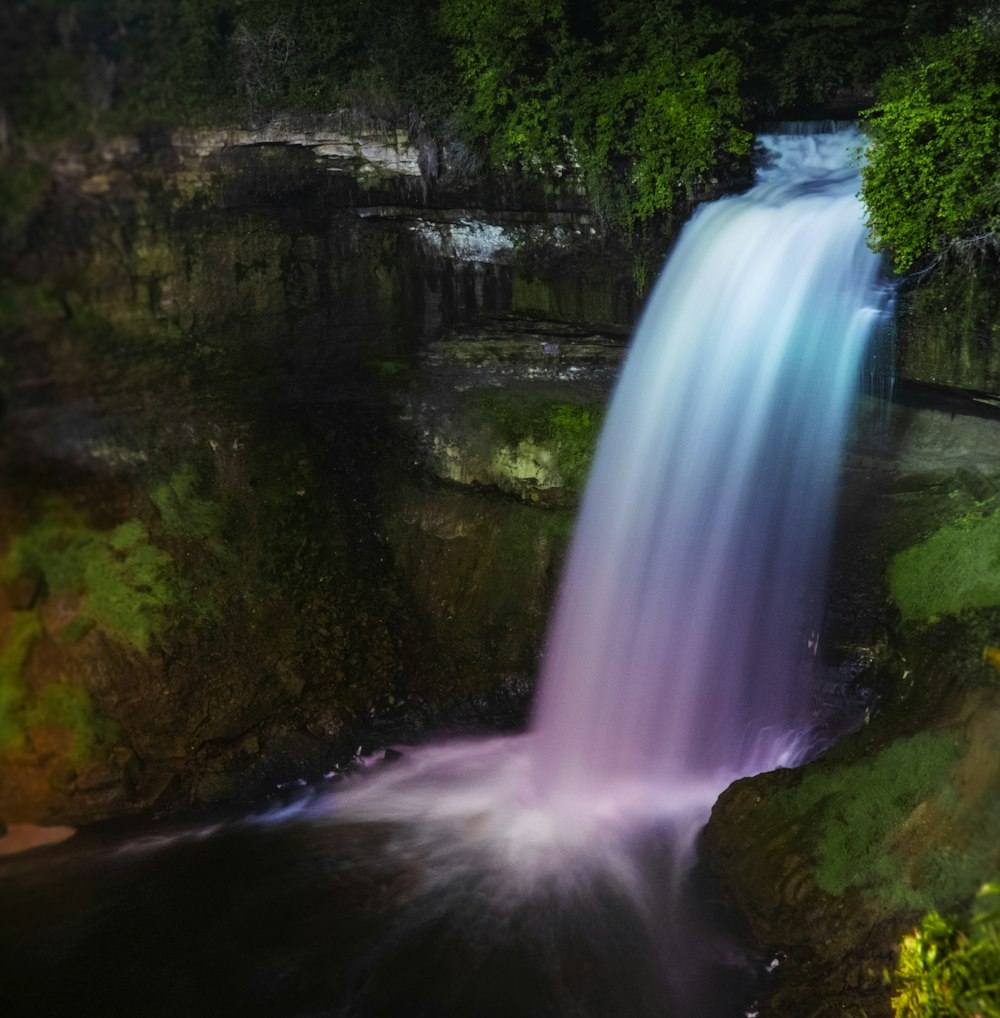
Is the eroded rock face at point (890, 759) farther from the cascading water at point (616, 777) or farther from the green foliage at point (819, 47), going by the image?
the green foliage at point (819, 47)

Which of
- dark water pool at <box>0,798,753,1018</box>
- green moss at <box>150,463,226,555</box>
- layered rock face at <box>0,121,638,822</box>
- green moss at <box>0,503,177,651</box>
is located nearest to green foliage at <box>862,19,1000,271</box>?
layered rock face at <box>0,121,638,822</box>

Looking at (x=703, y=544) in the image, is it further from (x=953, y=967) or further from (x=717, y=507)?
(x=953, y=967)

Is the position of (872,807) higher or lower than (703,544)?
lower

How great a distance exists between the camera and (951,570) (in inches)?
387

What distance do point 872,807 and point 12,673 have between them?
9218 millimetres

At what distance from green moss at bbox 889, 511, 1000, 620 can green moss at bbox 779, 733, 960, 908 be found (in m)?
1.78

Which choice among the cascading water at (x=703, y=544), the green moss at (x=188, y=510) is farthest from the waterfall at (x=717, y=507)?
the green moss at (x=188, y=510)

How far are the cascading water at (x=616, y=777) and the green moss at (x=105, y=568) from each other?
261cm

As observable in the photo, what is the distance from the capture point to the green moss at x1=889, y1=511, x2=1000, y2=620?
939cm

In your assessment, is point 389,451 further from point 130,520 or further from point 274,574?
point 130,520

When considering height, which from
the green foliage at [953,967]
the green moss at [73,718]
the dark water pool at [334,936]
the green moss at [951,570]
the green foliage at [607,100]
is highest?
the green foliage at [607,100]

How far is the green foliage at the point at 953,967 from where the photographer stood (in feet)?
21.2

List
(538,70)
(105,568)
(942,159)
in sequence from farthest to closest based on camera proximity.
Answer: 1. (538,70)
2. (105,568)
3. (942,159)

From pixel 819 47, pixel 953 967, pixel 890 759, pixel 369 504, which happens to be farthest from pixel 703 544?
pixel 819 47
